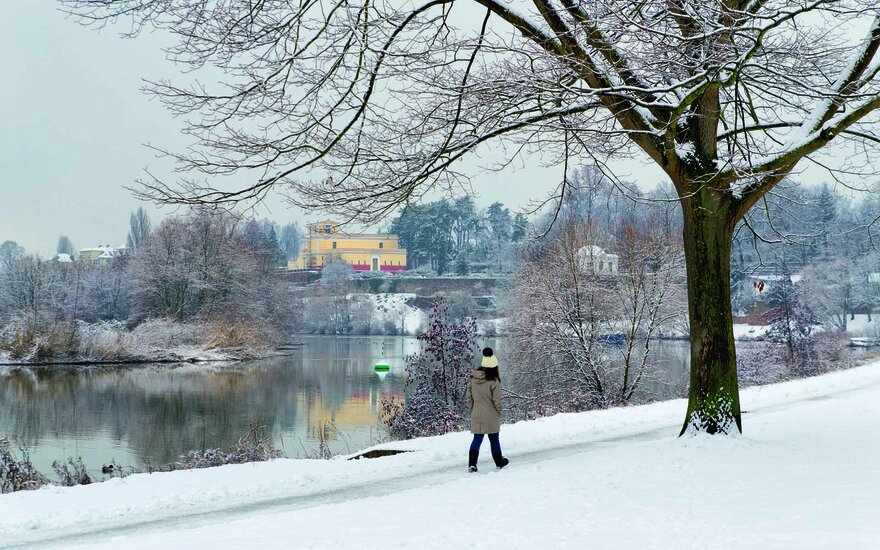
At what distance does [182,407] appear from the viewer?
2767 cm

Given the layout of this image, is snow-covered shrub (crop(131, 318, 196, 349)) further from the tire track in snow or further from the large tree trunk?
the large tree trunk

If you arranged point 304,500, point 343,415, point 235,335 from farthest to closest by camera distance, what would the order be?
1. point 235,335
2. point 343,415
3. point 304,500

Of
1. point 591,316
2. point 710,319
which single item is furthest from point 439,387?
point 710,319

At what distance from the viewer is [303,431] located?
22.6 metres

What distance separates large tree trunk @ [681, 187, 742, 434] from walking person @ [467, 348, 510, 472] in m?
2.57

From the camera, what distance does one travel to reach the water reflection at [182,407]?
2052 cm

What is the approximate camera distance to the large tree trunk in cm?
1058

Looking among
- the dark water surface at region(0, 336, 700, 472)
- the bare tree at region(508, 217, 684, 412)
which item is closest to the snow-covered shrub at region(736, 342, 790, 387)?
the dark water surface at region(0, 336, 700, 472)

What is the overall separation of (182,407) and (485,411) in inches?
782

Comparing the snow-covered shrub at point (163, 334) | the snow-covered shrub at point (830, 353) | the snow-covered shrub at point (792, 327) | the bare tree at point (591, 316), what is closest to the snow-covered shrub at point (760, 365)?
the snow-covered shrub at point (792, 327)

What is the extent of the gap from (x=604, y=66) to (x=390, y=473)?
5.95m

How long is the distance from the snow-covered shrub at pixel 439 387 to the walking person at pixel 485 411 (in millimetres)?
8953

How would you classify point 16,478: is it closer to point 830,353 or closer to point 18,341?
point 18,341

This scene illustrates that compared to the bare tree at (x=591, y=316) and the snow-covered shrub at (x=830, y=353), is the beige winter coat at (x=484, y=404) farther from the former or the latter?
the snow-covered shrub at (x=830, y=353)
